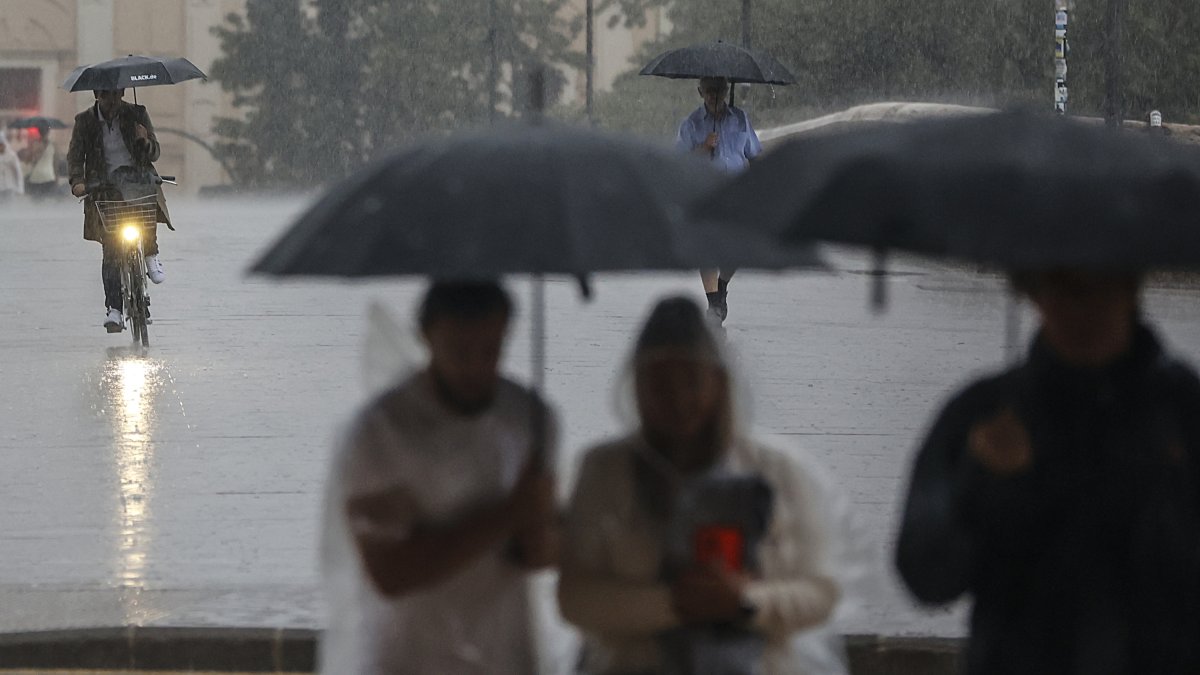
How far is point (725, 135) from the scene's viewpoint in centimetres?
1370

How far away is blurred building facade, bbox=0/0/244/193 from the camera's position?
60750 millimetres

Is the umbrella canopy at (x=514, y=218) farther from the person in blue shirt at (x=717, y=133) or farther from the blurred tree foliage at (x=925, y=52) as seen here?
the blurred tree foliage at (x=925, y=52)

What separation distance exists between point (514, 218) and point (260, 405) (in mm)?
7950

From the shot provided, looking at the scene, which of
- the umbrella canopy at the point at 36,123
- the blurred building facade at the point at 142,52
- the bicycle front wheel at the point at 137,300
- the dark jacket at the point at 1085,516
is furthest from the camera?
the blurred building facade at the point at 142,52

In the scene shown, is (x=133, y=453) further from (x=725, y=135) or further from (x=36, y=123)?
(x=36, y=123)

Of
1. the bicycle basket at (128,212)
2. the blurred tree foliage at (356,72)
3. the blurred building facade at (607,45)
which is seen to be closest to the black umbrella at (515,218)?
the bicycle basket at (128,212)

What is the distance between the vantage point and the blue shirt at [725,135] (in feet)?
44.8

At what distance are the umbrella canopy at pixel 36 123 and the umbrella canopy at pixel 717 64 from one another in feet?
130

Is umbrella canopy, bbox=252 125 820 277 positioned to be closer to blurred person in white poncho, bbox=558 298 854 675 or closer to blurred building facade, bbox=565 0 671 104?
blurred person in white poncho, bbox=558 298 854 675

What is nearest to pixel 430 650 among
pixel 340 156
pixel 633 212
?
pixel 633 212

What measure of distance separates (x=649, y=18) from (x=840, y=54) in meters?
19.3

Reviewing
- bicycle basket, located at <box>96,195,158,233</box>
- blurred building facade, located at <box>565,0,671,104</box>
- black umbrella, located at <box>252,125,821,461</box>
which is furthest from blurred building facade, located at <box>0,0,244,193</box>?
black umbrella, located at <box>252,125,821,461</box>

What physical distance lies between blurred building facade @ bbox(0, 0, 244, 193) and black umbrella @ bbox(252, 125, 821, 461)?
57.7 meters

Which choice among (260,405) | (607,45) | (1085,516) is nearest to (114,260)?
(260,405)
